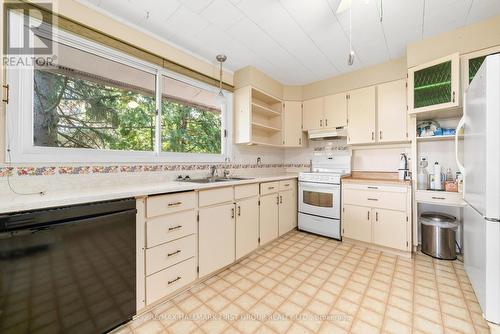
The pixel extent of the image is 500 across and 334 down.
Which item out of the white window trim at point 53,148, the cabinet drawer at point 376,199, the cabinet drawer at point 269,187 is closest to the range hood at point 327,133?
the cabinet drawer at point 376,199

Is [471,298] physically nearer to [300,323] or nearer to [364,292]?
[364,292]

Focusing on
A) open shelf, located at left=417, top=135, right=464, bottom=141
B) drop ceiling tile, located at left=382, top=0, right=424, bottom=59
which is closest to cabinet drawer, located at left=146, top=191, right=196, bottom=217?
drop ceiling tile, located at left=382, top=0, right=424, bottom=59

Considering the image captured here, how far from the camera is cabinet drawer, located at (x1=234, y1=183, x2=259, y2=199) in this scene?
2226 mm

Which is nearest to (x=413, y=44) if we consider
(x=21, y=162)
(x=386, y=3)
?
(x=386, y=3)

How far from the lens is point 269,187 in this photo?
8.93 feet

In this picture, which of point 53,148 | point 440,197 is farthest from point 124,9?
point 440,197

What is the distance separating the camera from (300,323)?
142 cm

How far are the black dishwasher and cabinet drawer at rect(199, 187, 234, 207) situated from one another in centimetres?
60

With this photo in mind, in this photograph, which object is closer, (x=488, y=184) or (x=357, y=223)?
(x=488, y=184)

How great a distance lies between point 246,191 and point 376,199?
Result: 168 cm

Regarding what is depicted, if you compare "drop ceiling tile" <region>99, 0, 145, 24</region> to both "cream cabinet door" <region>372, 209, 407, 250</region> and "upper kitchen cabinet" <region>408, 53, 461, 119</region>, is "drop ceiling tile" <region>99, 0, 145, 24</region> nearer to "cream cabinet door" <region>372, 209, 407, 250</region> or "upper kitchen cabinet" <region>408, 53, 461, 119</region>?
"upper kitchen cabinet" <region>408, 53, 461, 119</region>

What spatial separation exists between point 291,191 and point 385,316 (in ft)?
6.17

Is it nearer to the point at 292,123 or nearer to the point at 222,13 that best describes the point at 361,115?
the point at 292,123

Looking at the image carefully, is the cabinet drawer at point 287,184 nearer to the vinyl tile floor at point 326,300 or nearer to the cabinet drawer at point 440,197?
the vinyl tile floor at point 326,300
